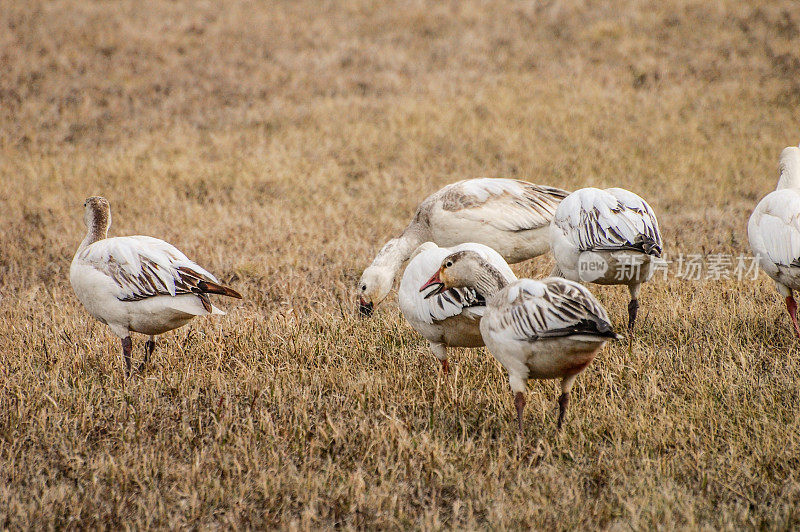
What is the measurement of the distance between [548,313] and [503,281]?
2.31 ft

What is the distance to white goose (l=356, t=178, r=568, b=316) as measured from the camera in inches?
247

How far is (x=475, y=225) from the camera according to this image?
6324mm

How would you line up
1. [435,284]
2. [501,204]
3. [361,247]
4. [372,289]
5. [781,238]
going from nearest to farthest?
[435,284] → [781,238] → [372,289] → [501,204] → [361,247]

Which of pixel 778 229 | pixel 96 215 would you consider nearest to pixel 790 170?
pixel 778 229

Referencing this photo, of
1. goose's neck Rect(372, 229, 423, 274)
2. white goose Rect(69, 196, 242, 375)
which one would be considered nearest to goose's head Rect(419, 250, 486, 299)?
white goose Rect(69, 196, 242, 375)

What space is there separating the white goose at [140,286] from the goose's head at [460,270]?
1352 mm

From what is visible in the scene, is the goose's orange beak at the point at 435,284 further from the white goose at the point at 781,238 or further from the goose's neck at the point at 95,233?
the goose's neck at the point at 95,233

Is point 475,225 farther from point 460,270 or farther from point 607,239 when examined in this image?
point 460,270

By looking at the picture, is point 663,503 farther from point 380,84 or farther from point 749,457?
point 380,84

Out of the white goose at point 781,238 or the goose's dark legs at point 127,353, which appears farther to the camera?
the goose's dark legs at point 127,353

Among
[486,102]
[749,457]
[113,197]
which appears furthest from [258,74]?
[749,457]

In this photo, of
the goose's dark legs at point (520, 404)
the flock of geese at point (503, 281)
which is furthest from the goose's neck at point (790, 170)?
the goose's dark legs at point (520, 404)

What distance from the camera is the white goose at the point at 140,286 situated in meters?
4.70

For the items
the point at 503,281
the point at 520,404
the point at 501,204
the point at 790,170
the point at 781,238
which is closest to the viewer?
the point at 520,404
